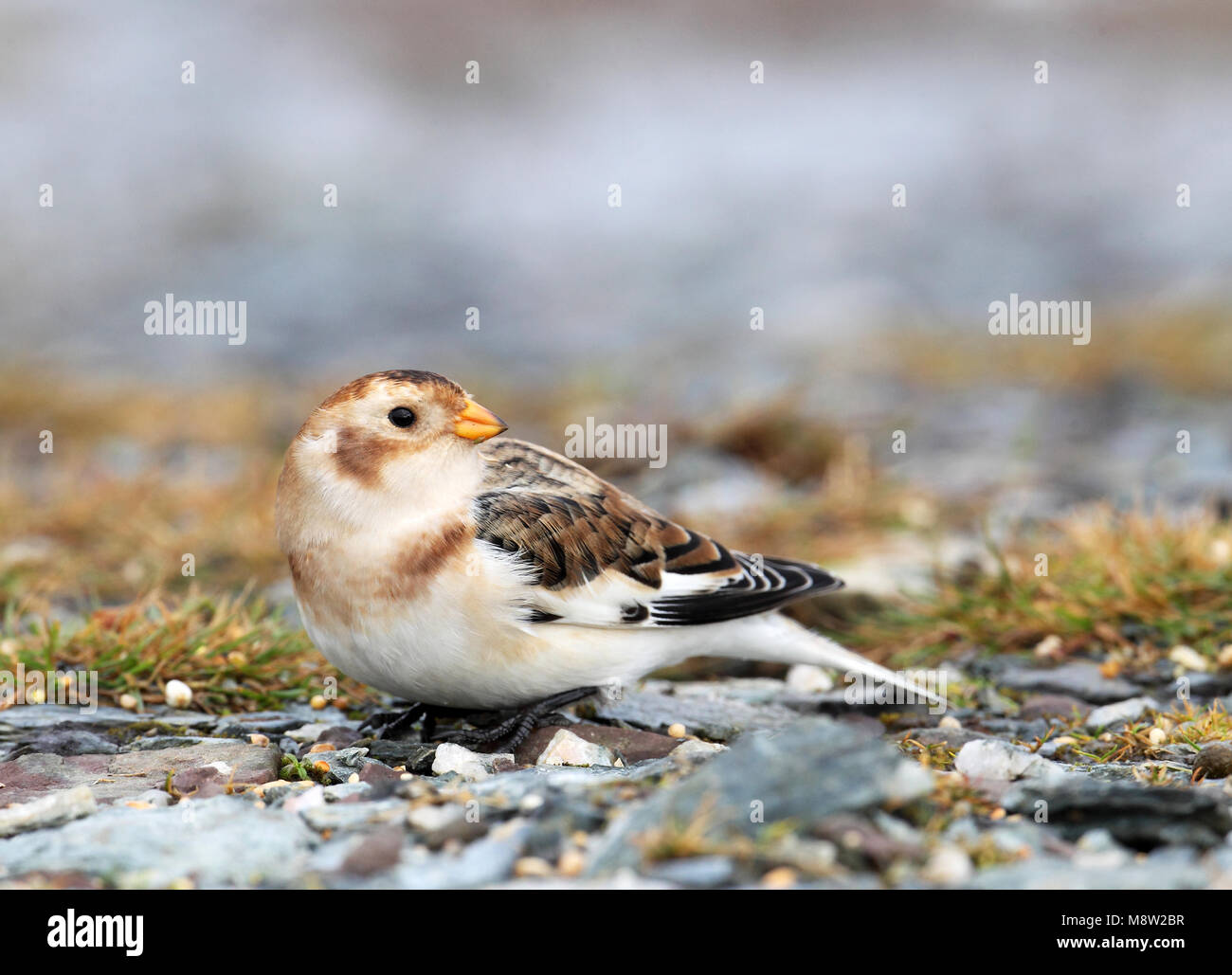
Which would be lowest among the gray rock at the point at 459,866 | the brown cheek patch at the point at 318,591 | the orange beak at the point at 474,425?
the gray rock at the point at 459,866

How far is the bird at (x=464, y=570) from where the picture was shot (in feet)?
13.4

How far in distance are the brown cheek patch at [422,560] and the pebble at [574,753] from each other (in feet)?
1.99

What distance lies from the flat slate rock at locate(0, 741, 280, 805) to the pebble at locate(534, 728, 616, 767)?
2.57 feet

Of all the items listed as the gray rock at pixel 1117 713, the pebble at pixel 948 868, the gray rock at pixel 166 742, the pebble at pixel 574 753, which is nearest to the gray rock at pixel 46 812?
the gray rock at pixel 166 742

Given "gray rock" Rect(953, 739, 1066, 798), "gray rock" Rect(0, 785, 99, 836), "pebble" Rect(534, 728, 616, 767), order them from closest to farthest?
"gray rock" Rect(0, 785, 99, 836), "gray rock" Rect(953, 739, 1066, 798), "pebble" Rect(534, 728, 616, 767)

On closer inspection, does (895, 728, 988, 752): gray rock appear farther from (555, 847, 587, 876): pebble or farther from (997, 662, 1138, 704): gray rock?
(555, 847, 587, 876): pebble

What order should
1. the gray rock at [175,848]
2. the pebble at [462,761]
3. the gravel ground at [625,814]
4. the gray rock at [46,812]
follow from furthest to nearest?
the pebble at [462,761] → the gray rock at [46,812] → the gray rock at [175,848] → the gravel ground at [625,814]

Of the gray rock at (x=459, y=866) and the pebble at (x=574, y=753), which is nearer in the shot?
the gray rock at (x=459, y=866)

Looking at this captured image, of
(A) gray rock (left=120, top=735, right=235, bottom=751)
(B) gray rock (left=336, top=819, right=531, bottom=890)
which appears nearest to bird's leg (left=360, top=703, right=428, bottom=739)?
(A) gray rock (left=120, top=735, right=235, bottom=751)

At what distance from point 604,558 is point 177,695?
1.58 metres

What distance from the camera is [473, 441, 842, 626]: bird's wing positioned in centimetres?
430

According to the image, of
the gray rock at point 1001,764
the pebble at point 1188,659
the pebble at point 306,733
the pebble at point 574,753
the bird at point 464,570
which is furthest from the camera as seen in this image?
the pebble at point 1188,659

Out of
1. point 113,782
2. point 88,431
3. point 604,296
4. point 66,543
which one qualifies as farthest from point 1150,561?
point 604,296

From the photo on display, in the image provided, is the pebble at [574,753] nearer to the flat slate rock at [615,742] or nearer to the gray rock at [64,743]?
the flat slate rock at [615,742]
